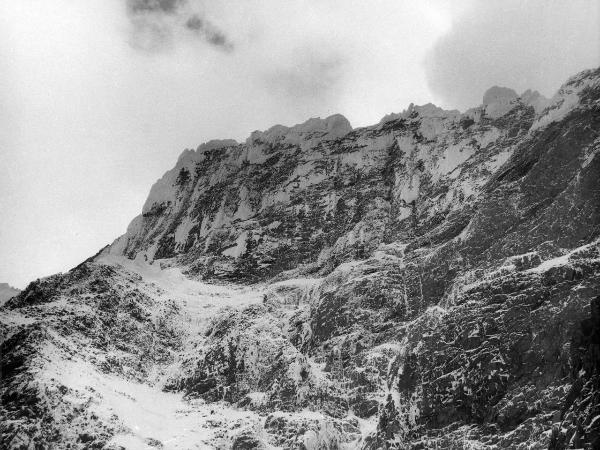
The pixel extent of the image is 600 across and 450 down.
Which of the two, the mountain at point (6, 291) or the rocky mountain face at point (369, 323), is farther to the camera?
the mountain at point (6, 291)

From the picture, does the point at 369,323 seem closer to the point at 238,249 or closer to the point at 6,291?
the point at 238,249

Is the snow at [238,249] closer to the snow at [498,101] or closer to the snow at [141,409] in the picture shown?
the snow at [141,409]

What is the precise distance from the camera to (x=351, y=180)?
192 metres

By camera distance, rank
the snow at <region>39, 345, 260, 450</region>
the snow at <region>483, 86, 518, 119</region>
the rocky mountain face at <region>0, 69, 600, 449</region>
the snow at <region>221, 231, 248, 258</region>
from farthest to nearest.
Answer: the snow at <region>483, 86, 518, 119</region>
the snow at <region>221, 231, 248, 258</region>
the snow at <region>39, 345, 260, 450</region>
the rocky mountain face at <region>0, 69, 600, 449</region>

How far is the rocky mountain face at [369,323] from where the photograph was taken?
96.9m

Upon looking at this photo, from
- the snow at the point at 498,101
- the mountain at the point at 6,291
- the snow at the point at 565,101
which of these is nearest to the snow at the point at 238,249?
the mountain at the point at 6,291

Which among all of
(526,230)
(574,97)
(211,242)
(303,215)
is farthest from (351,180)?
(526,230)

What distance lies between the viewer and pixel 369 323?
424ft

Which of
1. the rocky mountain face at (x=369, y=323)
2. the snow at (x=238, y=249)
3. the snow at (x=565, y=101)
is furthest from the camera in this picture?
the snow at (x=238, y=249)

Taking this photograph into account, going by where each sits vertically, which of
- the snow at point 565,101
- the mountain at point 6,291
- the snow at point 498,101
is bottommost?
the mountain at point 6,291

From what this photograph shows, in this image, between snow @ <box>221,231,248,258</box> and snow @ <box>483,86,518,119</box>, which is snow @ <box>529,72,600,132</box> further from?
snow @ <box>221,231,248,258</box>

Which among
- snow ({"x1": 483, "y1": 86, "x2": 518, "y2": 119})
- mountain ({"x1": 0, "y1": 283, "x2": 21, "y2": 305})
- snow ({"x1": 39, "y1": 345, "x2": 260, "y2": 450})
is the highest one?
snow ({"x1": 483, "y1": 86, "x2": 518, "y2": 119})

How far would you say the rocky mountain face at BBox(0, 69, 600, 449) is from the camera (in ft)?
318

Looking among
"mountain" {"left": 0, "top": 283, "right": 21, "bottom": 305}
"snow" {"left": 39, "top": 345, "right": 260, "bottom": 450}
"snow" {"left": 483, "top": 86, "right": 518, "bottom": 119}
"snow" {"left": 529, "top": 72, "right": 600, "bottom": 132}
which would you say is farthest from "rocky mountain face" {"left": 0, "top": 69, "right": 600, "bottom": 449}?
"mountain" {"left": 0, "top": 283, "right": 21, "bottom": 305}
